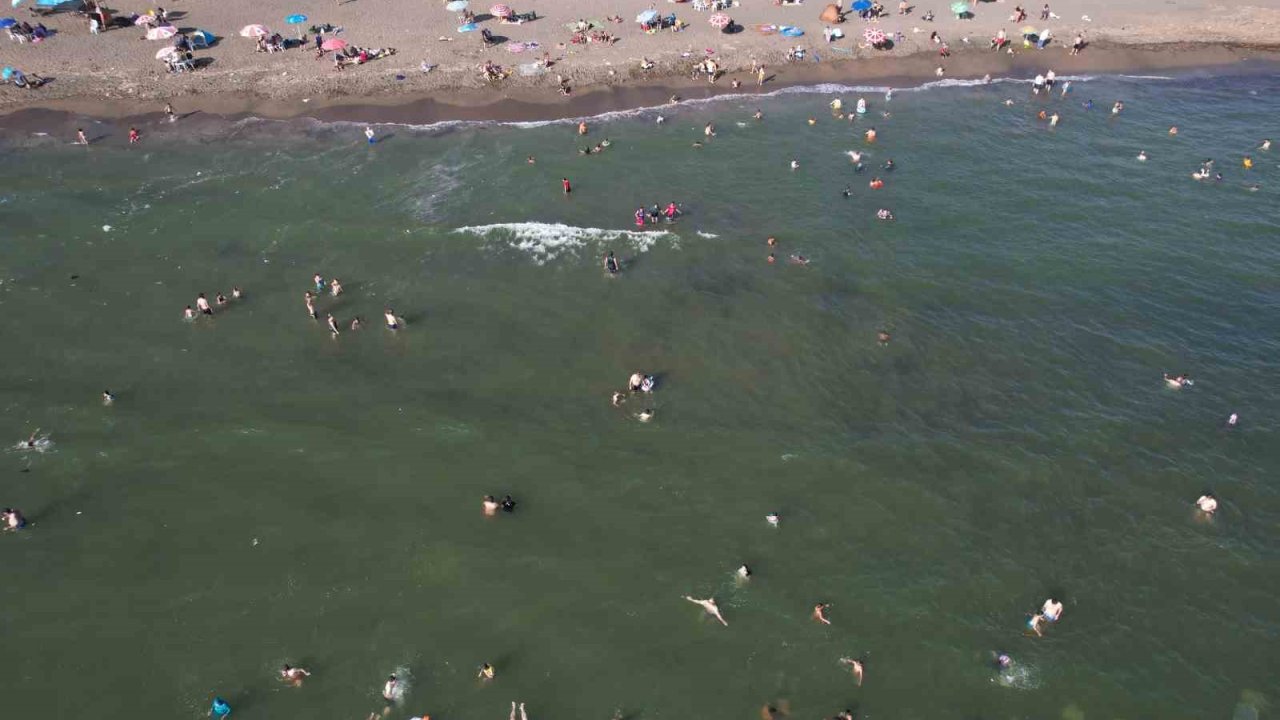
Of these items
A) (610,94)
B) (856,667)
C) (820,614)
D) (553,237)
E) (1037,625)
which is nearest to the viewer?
(856,667)

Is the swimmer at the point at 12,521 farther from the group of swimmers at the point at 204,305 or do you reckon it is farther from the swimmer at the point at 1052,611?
the swimmer at the point at 1052,611

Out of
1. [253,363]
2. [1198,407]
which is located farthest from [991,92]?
[253,363]

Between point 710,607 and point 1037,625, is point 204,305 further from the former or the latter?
point 1037,625

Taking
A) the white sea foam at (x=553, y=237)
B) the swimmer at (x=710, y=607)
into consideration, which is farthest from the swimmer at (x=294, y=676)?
the white sea foam at (x=553, y=237)

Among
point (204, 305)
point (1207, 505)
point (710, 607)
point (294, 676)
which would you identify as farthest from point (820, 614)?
point (204, 305)

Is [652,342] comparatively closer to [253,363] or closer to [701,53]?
[253,363]

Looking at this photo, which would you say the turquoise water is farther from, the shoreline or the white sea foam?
the shoreline
